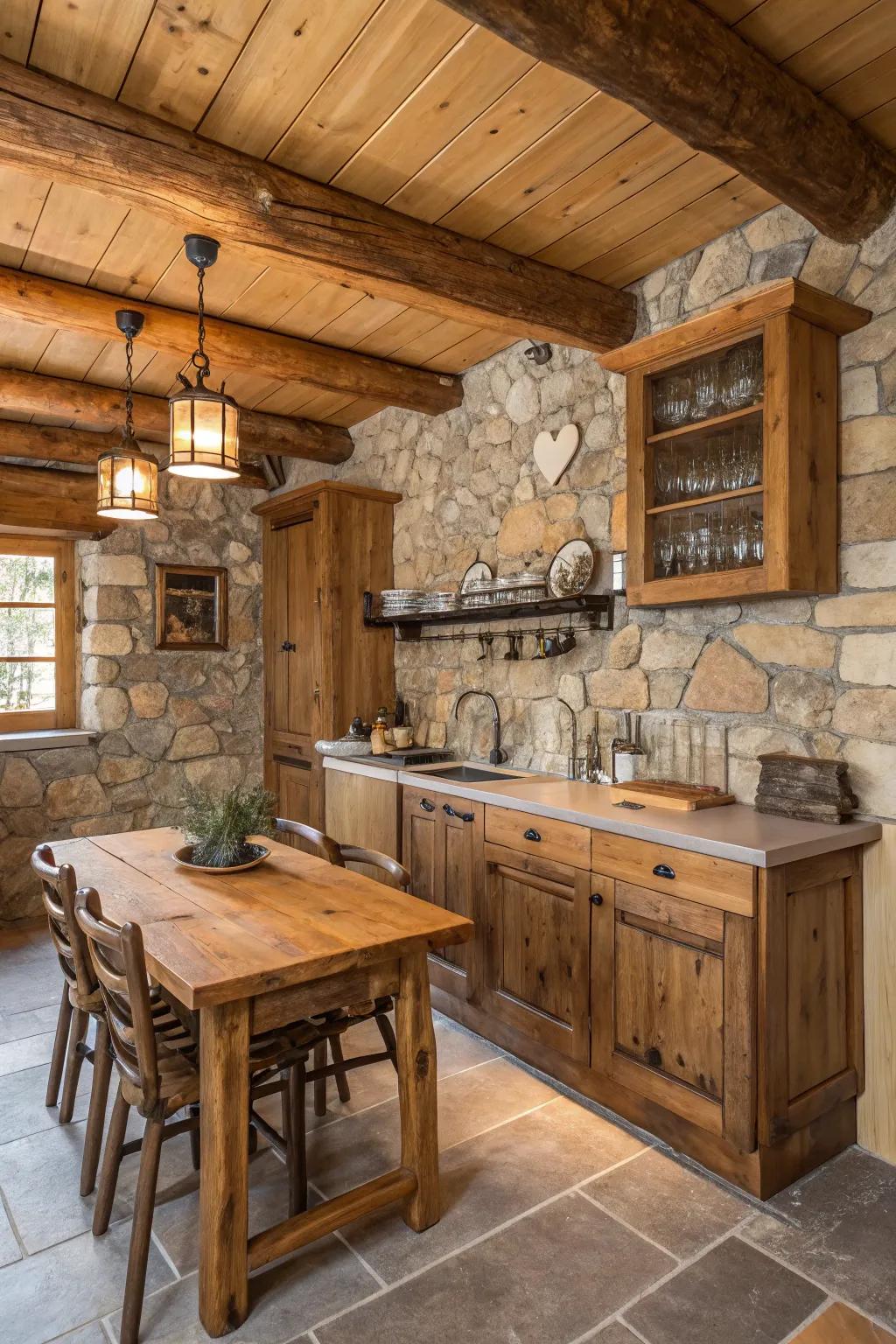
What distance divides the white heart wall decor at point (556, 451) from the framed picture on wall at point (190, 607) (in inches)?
97.2

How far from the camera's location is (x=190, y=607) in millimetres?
4949

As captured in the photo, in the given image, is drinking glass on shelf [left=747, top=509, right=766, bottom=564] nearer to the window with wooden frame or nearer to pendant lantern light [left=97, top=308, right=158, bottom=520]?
pendant lantern light [left=97, top=308, right=158, bottom=520]

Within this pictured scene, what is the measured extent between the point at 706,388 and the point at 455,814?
172 cm

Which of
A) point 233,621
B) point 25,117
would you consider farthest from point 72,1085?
point 233,621

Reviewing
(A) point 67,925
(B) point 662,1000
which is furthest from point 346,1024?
(B) point 662,1000

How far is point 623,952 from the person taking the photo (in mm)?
2348

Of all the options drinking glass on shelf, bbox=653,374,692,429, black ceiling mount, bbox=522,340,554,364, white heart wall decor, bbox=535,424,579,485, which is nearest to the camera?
drinking glass on shelf, bbox=653,374,692,429

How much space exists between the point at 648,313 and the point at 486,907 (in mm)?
2279

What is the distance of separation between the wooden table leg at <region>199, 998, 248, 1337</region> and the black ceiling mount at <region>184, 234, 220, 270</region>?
2217 millimetres

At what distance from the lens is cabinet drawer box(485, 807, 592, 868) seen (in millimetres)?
2496

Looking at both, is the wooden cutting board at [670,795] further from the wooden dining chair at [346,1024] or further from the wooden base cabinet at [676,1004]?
the wooden dining chair at [346,1024]

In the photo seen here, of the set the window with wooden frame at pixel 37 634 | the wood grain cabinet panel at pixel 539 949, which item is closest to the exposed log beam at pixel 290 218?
the wood grain cabinet panel at pixel 539 949

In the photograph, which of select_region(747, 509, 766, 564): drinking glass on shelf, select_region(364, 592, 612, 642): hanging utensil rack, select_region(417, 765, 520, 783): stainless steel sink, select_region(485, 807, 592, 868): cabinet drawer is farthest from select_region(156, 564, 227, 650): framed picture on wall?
select_region(747, 509, 766, 564): drinking glass on shelf

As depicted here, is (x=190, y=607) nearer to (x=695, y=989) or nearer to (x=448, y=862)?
(x=448, y=862)
